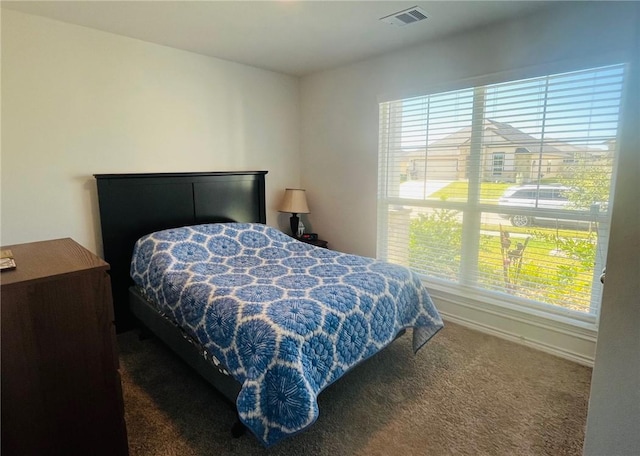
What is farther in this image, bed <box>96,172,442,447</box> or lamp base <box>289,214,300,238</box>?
lamp base <box>289,214,300,238</box>

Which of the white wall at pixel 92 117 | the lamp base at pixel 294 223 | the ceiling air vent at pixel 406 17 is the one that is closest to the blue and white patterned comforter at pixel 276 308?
the white wall at pixel 92 117

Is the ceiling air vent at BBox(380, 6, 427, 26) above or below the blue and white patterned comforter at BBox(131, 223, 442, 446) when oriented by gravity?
Result: above

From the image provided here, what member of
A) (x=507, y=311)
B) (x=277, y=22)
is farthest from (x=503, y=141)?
(x=277, y=22)

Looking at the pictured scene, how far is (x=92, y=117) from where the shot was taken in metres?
2.61

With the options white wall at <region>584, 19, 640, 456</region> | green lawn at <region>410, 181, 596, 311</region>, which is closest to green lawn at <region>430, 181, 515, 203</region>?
green lawn at <region>410, 181, 596, 311</region>

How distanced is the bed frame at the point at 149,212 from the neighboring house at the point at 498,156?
1715 mm

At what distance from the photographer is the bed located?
4.90 feet

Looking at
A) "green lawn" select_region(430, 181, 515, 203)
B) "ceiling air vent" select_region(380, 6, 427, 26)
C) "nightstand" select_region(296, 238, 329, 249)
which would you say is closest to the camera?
"ceiling air vent" select_region(380, 6, 427, 26)

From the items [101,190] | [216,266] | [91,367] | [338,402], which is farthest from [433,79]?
[91,367]

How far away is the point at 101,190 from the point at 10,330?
1.80m

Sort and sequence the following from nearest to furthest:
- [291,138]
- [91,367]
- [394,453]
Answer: [91,367] < [394,453] < [291,138]

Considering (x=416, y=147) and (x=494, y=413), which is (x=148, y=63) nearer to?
(x=416, y=147)

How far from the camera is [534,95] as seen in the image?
7.97 ft

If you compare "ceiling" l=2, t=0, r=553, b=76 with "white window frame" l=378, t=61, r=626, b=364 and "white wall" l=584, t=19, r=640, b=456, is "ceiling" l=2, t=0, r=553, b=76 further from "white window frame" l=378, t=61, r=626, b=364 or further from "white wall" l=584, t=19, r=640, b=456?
"white wall" l=584, t=19, r=640, b=456
